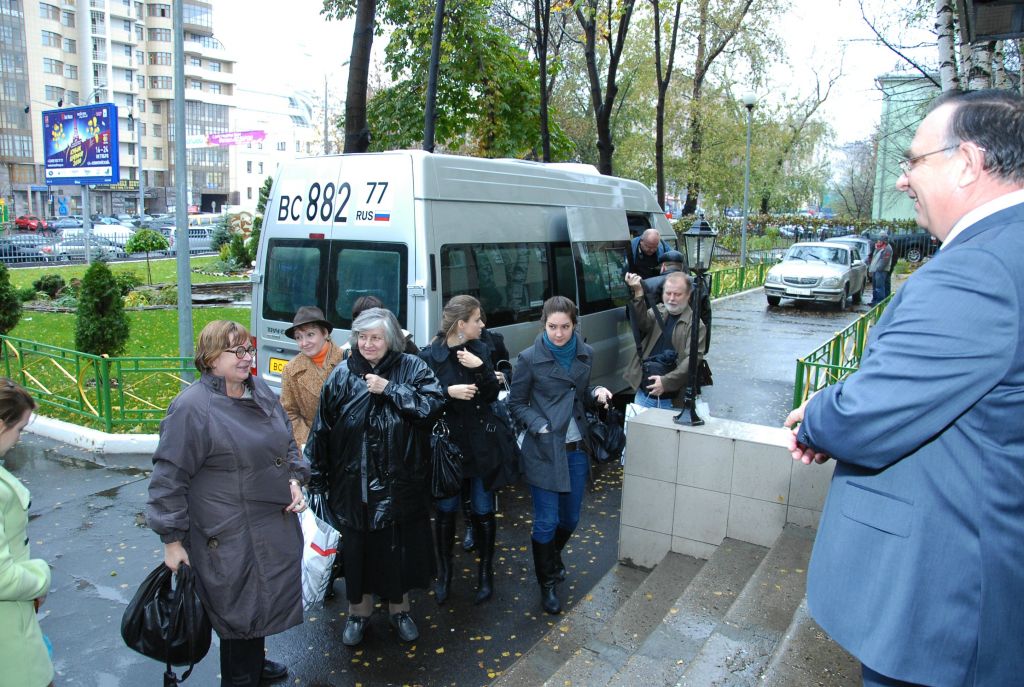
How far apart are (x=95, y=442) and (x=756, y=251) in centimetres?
3324

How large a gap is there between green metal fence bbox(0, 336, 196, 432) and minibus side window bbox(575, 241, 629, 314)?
4.40 meters

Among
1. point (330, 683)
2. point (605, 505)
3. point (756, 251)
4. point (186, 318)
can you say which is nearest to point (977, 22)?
point (605, 505)

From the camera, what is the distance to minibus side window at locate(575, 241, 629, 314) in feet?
27.6

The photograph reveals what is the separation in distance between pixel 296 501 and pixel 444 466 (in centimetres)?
102

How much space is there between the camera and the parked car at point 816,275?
20891mm

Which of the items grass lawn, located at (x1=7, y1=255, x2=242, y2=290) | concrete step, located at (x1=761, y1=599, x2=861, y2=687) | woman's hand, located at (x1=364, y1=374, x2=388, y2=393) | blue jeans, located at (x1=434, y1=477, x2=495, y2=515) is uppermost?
woman's hand, located at (x1=364, y1=374, x2=388, y2=393)

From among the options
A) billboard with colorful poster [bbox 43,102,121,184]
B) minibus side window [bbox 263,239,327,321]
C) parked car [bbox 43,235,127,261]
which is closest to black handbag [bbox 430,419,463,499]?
minibus side window [bbox 263,239,327,321]

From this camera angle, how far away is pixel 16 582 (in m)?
2.62

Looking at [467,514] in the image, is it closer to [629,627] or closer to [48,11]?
[629,627]

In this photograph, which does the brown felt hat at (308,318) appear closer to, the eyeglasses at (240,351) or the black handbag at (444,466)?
the black handbag at (444,466)

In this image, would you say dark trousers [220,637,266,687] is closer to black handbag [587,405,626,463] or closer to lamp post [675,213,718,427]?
black handbag [587,405,626,463]

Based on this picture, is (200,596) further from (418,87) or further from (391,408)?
(418,87)

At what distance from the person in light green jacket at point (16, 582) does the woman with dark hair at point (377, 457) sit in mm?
1564

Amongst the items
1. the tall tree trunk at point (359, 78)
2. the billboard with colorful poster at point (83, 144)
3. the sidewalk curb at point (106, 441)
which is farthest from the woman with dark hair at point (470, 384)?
the billboard with colorful poster at point (83, 144)
